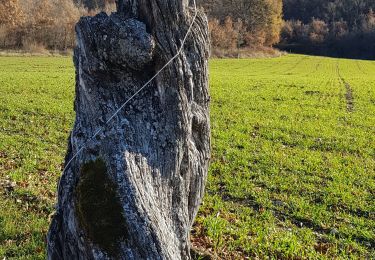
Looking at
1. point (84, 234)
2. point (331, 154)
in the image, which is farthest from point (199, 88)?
point (331, 154)

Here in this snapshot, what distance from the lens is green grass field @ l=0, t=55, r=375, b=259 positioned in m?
7.38

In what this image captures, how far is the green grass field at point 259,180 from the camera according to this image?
24.2ft

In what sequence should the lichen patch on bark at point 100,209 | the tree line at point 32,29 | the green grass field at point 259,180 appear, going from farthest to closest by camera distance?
the tree line at point 32,29 < the green grass field at point 259,180 < the lichen patch on bark at point 100,209

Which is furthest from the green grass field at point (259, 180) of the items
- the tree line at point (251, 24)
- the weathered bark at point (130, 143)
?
the tree line at point (251, 24)

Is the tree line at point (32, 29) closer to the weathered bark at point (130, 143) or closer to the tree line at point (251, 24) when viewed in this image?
the tree line at point (251, 24)

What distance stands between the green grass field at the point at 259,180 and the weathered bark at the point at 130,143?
2654 millimetres

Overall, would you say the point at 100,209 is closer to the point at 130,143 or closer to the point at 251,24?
the point at 130,143

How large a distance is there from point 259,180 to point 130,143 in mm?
7172

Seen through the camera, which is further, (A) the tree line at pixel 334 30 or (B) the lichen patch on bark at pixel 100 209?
(A) the tree line at pixel 334 30

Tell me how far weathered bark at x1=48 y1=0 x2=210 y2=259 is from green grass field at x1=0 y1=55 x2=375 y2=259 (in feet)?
8.71

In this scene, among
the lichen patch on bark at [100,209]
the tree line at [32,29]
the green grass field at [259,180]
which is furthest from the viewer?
the tree line at [32,29]

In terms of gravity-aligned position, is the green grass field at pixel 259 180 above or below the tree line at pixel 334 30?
below

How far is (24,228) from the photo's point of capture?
23.8 ft

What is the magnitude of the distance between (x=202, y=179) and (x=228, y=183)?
510 cm
